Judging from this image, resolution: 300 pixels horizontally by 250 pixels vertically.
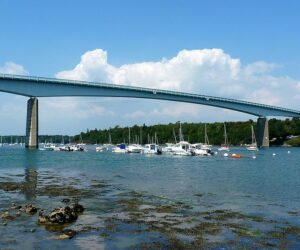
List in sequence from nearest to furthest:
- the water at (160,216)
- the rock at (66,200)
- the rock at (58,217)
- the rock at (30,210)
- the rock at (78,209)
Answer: the water at (160,216)
the rock at (58,217)
the rock at (30,210)
the rock at (78,209)
the rock at (66,200)

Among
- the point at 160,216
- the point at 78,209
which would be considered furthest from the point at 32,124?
the point at 160,216

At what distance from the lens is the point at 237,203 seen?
86.3 feet

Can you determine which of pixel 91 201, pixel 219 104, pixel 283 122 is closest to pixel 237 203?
pixel 91 201

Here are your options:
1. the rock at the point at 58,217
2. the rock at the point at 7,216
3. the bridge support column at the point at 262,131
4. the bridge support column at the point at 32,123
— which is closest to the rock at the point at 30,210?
the rock at the point at 7,216

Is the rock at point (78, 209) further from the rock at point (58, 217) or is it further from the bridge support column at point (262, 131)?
the bridge support column at point (262, 131)

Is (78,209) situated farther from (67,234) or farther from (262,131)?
(262,131)

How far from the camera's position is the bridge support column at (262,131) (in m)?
140

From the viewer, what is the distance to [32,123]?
108 m

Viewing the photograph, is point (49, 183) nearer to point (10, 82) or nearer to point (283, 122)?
point (10, 82)

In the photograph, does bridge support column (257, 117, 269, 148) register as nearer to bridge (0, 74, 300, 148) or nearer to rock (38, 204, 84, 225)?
bridge (0, 74, 300, 148)

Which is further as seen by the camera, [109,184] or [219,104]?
[219,104]

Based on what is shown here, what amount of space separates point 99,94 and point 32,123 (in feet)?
58.7

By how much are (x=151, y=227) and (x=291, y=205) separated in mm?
10743

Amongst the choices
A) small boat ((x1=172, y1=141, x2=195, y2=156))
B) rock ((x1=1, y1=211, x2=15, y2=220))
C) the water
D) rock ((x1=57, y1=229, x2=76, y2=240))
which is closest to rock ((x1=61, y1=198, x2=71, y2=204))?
the water
